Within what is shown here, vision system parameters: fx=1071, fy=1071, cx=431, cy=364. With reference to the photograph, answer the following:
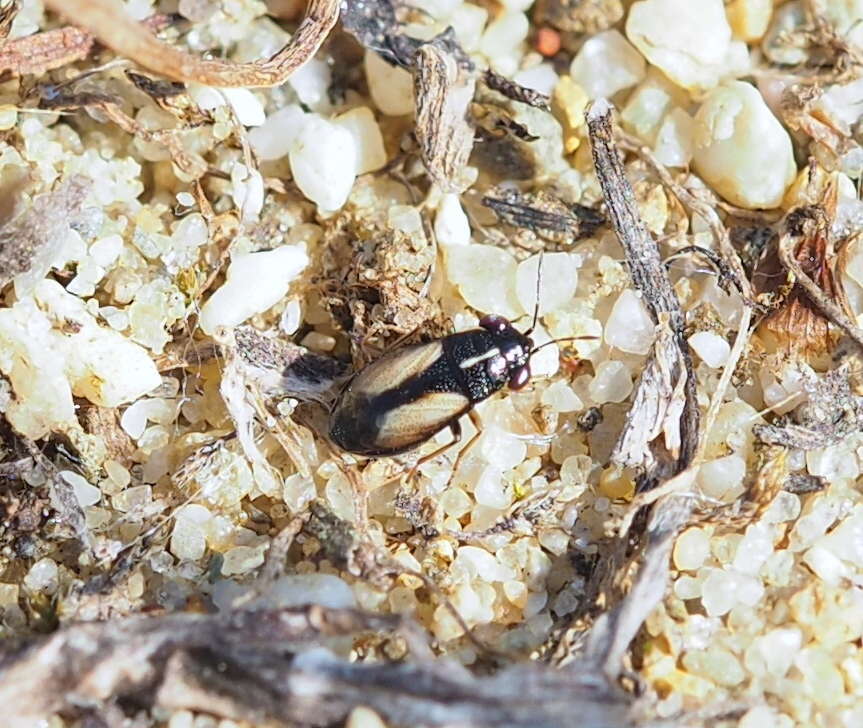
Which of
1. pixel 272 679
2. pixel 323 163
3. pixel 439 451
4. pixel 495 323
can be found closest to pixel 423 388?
pixel 439 451

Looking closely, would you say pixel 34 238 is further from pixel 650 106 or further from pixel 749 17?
pixel 749 17

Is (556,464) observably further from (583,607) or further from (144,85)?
(144,85)

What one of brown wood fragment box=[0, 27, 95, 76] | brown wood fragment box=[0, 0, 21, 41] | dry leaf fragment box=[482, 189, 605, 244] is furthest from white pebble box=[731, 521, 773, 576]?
brown wood fragment box=[0, 0, 21, 41]

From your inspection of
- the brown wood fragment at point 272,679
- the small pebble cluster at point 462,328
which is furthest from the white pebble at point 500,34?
the brown wood fragment at point 272,679

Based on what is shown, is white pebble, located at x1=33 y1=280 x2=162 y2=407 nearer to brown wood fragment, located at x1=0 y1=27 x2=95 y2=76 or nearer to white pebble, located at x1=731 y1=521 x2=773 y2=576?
brown wood fragment, located at x1=0 y1=27 x2=95 y2=76

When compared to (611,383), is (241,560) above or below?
below

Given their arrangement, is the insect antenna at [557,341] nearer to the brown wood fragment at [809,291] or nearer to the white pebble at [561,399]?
the white pebble at [561,399]
